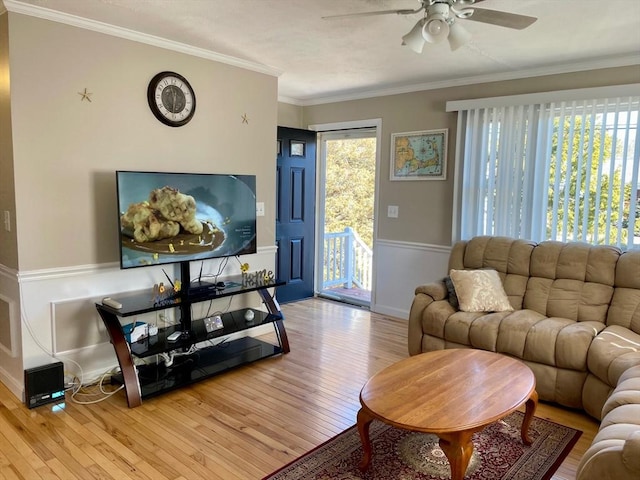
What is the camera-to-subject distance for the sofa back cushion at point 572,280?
129 inches

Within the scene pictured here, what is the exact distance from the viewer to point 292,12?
2.71 meters

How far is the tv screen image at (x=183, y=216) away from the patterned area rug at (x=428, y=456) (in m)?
1.67

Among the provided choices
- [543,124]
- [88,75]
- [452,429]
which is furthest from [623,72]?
[88,75]

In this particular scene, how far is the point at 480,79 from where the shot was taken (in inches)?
167

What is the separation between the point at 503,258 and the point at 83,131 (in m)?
3.26

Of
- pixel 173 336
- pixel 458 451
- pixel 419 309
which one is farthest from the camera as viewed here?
pixel 419 309

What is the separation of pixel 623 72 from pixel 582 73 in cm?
29

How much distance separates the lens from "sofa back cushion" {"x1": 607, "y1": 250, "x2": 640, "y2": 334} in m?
3.10

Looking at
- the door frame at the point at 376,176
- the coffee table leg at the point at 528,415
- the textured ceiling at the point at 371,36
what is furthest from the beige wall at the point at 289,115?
the coffee table leg at the point at 528,415

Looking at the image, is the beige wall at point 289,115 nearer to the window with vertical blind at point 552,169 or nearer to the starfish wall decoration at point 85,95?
the window with vertical blind at point 552,169

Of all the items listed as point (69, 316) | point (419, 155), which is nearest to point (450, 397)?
point (69, 316)

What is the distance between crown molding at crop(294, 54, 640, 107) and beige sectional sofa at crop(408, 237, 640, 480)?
1.44 metres

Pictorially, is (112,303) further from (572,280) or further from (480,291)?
(572,280)

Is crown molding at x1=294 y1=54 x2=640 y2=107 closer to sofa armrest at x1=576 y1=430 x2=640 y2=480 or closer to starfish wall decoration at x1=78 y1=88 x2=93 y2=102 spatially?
starfish wall decoration at x1=78 y1=88 x2=93 y2=102
